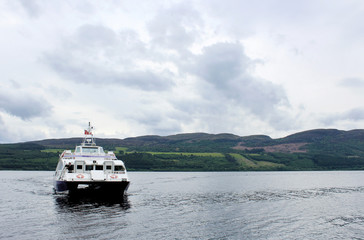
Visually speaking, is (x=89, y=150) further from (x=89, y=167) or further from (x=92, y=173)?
(x=92, y=173)

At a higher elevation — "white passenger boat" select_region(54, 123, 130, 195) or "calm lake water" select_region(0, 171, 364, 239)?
"white passenger boat" select_region(54, 123, 130, 195)

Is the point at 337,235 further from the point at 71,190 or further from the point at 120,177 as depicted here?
the point at 71,190

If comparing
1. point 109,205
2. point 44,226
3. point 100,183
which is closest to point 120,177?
point 100,183

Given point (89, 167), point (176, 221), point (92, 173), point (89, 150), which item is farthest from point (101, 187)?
point (176, 221)

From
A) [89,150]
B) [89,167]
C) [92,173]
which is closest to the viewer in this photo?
[92,173]

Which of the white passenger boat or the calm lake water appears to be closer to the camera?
the calm lake water

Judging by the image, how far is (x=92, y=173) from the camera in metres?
55.0

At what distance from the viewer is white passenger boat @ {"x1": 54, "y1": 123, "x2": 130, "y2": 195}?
5356 cm

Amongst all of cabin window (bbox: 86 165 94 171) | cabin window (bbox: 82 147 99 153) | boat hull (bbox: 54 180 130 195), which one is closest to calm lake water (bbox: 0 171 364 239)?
boat hull (bbox: 54 180 130 195)

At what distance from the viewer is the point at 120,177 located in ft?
180

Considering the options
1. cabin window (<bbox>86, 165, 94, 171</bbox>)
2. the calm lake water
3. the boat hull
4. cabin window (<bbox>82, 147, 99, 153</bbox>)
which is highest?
cabin window (<bbox>82, 147, 99, 153</bbox>)

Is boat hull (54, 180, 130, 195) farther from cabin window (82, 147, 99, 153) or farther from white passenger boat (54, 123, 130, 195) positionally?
cabin window (82, 147, 99, 153)

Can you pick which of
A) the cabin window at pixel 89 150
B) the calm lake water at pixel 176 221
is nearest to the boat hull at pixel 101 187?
the calm lake water at pixel 176 221

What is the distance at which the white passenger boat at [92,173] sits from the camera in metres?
53.6
